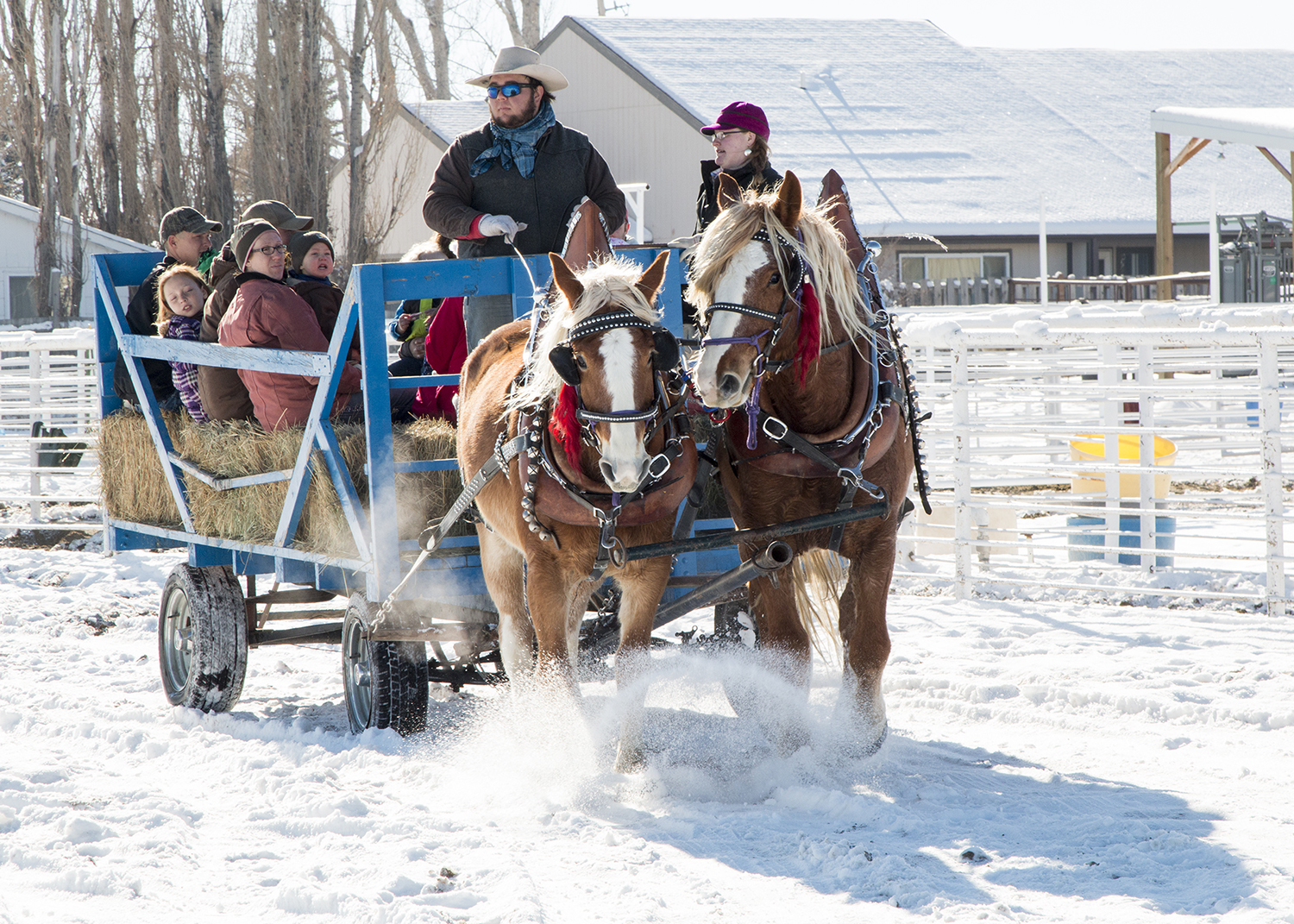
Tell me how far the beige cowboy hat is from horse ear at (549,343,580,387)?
1.96 metres

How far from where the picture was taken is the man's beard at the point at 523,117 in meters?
5.27

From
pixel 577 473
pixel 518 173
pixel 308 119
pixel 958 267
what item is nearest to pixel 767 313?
pixel 577 473

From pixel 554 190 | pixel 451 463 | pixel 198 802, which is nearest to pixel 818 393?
pixel 451 463

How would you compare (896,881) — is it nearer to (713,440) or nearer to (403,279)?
(713,440)

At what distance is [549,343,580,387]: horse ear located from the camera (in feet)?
11.7

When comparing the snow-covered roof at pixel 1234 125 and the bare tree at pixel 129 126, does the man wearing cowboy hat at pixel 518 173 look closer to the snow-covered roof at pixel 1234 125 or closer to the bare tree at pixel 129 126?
the snow-covered roof at pixel 1234 125

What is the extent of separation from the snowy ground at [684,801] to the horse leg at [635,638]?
0.32ft

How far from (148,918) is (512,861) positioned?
2.96ft

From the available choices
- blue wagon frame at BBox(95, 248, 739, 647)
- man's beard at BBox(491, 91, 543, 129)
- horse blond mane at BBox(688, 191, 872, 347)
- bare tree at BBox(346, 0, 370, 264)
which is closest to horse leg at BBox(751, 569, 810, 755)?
blue wagon frame at BBox(95, 248, 739, 647)

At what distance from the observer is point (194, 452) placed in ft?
18.0

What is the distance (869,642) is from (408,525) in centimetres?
173

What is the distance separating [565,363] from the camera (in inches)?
141

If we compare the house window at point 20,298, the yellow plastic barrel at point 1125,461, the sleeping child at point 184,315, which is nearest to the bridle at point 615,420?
the sleeping child at point 184,315

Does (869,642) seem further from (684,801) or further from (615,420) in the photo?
(615,420)
